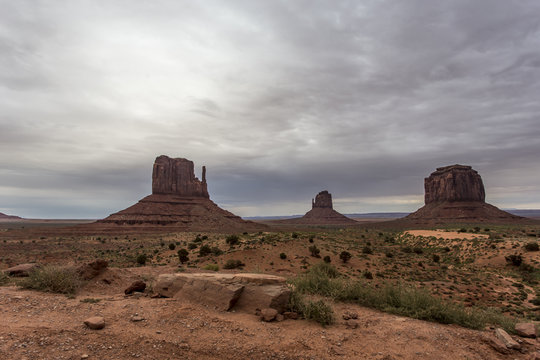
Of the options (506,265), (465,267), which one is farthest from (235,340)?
(506,265)

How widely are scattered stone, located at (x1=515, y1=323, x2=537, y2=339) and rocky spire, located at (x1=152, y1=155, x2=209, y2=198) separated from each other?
139 meters

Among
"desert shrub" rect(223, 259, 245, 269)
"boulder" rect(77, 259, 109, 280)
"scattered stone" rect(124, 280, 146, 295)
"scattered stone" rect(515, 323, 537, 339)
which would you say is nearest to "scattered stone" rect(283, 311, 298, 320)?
"scattered stone" rect(124, 280, 146, 295)

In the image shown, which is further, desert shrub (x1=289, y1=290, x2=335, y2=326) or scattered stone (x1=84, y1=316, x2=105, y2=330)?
desert shrub (x1=289, y1=290, x2=335, y2=326)

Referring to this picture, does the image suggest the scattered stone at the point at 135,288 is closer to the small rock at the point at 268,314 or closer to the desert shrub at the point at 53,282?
the desert shrub at the point at 53,282

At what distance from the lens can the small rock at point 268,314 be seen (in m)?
8.76

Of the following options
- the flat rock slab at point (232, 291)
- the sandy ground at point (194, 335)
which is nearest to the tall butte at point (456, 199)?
the sandy ground at point (194, 335)

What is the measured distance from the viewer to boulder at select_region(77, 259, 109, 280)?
11922 millimetres

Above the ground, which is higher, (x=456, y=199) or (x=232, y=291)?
(x=456, y=199)

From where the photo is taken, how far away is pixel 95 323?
7387 millimetres

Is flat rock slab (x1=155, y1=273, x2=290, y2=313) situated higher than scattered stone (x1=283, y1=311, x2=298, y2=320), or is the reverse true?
flat rock slab (x1=155, y1=273, x2=290, y2=313)

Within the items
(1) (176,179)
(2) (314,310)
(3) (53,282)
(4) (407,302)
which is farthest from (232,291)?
(1) (176,179)

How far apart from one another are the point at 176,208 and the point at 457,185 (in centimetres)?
13681

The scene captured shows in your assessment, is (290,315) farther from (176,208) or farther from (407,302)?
(176,208)

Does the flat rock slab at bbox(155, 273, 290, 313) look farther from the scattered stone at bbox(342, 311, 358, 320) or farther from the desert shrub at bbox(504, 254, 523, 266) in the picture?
the desert shrub at bbox(504, 254, 523, 266)
